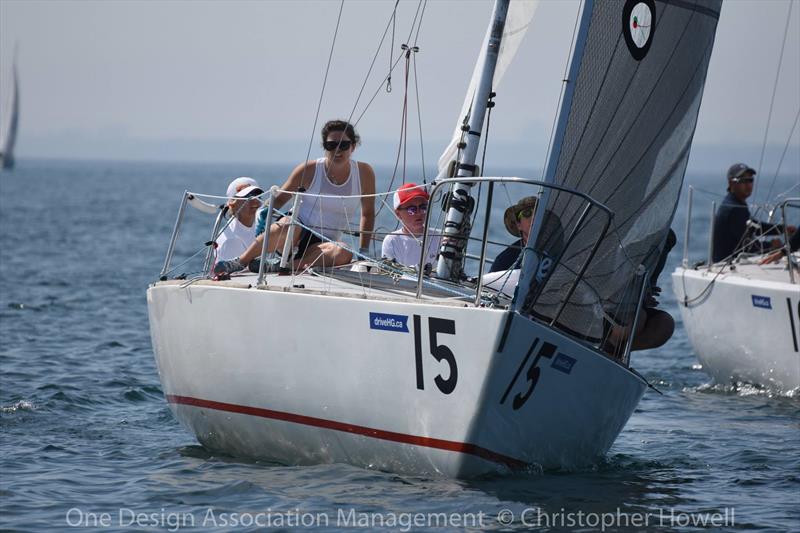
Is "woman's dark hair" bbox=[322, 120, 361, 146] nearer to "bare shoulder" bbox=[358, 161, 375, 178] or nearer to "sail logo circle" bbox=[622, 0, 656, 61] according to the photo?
"bare shoulder" bbox=[358, 161, 375, 178]

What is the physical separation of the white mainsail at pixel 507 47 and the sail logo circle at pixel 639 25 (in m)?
0.95

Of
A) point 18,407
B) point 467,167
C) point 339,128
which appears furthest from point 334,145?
point 18,407

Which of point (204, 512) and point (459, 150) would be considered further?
point (459, 150)

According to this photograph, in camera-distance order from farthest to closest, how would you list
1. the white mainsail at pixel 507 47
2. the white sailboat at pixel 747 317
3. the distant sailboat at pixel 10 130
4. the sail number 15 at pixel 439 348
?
1. the distant sailboat at pixel 10 130
2. the white sailboat at pixel 747 317
3. the white mainsail at pixel 507 47
4. the sail number 15 at pixel 439 348

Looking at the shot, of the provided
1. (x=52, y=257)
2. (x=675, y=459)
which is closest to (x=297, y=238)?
(x=675, y=459)

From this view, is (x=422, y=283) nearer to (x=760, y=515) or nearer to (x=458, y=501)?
(x=458, y=501)

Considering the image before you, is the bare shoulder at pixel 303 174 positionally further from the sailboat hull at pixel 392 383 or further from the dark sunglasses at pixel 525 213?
the dark sunglasses at pixel 525 213

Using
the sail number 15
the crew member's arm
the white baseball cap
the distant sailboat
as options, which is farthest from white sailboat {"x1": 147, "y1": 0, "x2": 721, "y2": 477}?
the distant sailboat

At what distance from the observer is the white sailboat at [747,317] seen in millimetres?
10898

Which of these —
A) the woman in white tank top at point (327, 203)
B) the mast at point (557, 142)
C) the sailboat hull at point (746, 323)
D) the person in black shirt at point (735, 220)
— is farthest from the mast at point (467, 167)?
the person in black shirt at point (735, 220)

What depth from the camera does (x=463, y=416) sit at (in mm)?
6719

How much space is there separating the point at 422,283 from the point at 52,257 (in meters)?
18.5

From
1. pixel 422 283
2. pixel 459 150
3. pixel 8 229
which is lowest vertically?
pixel 8 229

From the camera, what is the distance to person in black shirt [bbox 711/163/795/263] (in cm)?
1261
